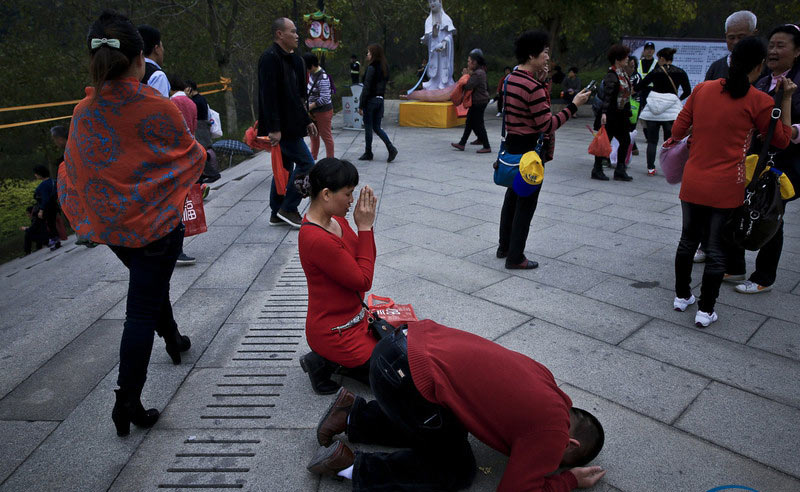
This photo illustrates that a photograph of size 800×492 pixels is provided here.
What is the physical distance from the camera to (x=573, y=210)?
6.18m

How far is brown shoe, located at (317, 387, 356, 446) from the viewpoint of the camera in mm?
2293

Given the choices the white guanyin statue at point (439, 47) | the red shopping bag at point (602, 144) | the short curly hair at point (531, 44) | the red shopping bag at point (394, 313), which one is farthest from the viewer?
the white guanyin statue at point (439, 47)

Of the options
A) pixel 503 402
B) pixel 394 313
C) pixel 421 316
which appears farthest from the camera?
pixel 421 316

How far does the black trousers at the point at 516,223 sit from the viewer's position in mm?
4219

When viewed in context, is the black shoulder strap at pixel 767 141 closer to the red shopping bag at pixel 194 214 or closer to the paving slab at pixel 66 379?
the red shopping bag at pixel 194 214

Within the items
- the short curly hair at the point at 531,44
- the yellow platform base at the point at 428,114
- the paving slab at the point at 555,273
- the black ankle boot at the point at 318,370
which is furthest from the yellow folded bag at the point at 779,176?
the yellow platform base at the point at 428,114

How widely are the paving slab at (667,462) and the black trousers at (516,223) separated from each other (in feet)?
6.42

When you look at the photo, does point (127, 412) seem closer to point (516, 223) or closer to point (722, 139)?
point (516, 223)

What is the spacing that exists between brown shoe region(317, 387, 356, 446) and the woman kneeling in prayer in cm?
26

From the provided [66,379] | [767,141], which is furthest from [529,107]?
[66,379]

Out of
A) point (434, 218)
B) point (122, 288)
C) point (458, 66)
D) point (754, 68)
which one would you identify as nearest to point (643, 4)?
point (458, 66)

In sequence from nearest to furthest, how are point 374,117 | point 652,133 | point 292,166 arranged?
1. point 292,166
2. point 652,133
3. point 374,117

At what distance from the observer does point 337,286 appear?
8.35ft

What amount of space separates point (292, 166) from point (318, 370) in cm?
329
